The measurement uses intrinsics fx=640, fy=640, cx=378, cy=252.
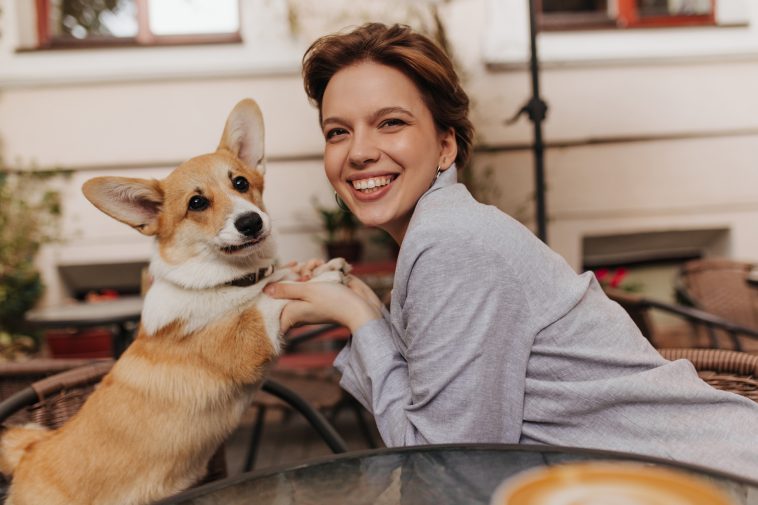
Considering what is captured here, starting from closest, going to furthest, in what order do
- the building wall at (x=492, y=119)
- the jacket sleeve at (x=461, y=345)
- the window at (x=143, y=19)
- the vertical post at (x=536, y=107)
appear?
the jacket sleeve at (x=461, y=345) < the vertical post at (x=536, y=107) < the building wall at (x=492, y=119) < the window at (x=143, y=19)

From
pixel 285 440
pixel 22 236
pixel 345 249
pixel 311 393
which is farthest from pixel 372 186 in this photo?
pixel 22 236

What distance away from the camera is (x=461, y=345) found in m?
1.16

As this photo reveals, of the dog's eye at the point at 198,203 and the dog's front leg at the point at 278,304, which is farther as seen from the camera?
the dog's eye at the point at 198,203

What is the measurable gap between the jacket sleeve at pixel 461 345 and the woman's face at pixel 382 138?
273 mm

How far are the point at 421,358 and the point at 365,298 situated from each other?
399 mm

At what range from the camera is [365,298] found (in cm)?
158

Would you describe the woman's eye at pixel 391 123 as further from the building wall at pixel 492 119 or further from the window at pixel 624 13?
the window at pixel 624 13

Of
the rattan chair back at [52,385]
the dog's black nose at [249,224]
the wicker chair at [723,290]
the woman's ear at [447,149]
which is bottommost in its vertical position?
the wicker chair at [723,290]

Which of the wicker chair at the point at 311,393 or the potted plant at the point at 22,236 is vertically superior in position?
the potted plant at the point at 22,236

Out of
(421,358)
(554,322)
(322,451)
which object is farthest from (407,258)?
(322,451)

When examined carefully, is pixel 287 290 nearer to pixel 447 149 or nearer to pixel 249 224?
pixel 249 224

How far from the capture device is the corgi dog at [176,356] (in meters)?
1.56

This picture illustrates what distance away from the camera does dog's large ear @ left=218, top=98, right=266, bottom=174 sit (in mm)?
1831

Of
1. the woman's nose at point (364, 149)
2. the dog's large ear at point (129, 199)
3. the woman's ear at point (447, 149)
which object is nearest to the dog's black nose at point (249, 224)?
the dog's large ear at point (129, 199)
